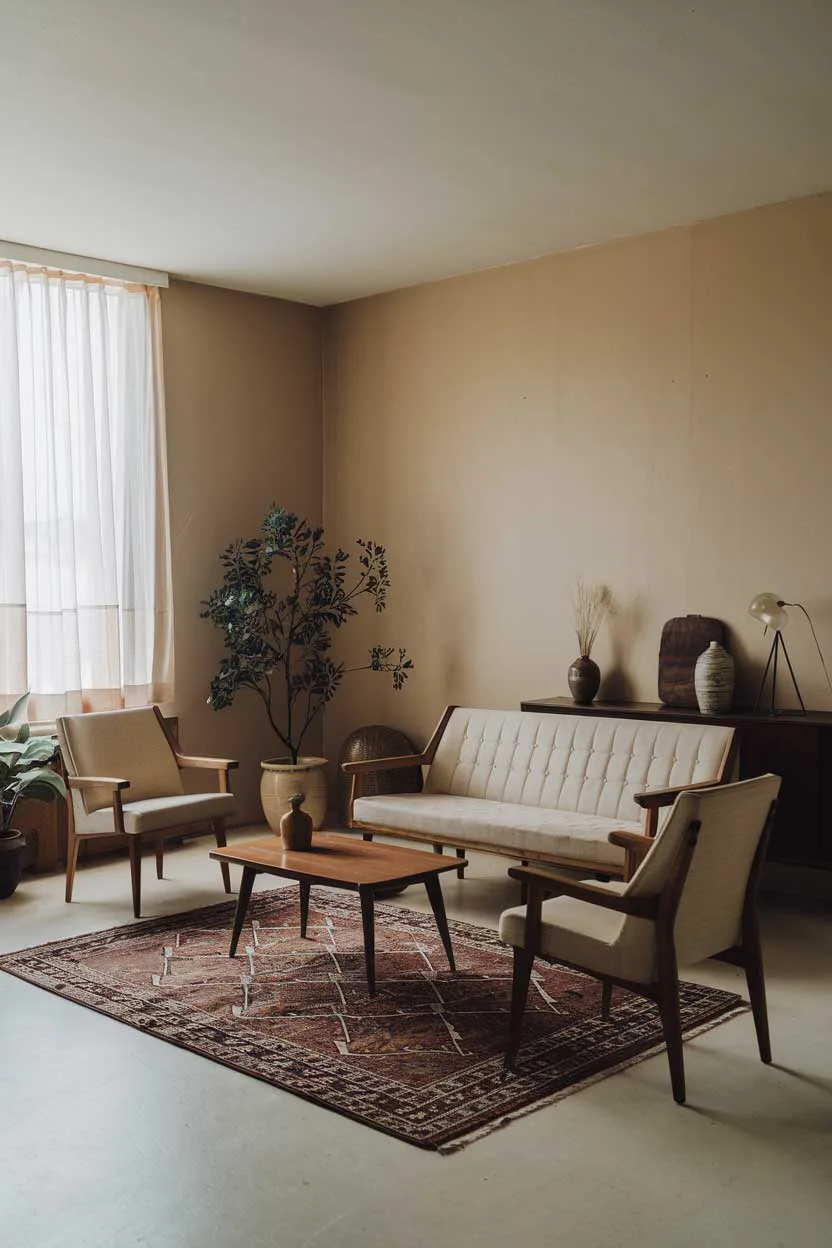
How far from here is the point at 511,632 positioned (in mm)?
6695

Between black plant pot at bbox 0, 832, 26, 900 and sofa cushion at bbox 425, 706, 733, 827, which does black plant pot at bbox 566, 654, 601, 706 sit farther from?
black plant pot at bbox 0, 832, 26, 900

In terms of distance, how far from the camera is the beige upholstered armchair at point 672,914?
322 cm

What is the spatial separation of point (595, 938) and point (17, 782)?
324 centimetres

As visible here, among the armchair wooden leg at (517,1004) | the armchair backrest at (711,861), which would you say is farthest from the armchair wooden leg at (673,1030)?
the armchair wooden leg at (517,1004)

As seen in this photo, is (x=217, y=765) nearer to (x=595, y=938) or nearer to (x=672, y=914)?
(x=595, y=938)

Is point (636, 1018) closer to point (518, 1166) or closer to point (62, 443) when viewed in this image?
point (518, 1166)

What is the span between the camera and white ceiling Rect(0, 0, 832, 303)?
12.0ft

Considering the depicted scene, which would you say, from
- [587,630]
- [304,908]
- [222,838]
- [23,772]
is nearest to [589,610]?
[587,630]

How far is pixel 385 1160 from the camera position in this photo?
2.92 m

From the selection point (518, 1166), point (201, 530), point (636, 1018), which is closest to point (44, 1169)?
point (518, 1166)

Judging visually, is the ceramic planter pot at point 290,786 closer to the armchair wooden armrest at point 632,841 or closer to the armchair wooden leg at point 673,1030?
the armchair wooden armrest at point 632,841

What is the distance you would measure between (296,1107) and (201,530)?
14.1 ft

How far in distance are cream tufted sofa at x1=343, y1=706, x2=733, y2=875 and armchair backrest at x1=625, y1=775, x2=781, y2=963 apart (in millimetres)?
1066

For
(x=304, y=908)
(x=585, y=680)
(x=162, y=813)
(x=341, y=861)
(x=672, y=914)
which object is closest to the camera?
(x=672, y=914)
